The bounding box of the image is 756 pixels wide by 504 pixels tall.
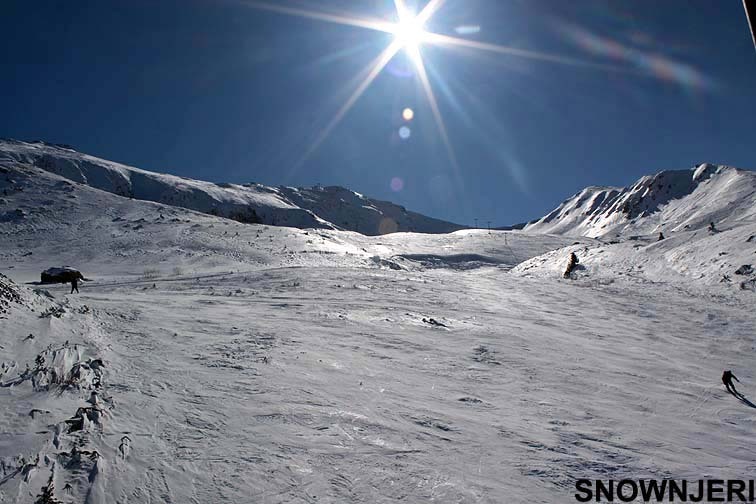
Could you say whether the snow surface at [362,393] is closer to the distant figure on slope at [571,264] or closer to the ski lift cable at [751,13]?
the ski lift cable at [751,13]

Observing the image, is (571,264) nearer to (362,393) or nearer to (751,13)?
(362,393)

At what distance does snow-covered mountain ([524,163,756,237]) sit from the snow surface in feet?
346

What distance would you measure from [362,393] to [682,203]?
561 ft

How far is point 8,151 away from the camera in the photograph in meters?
143

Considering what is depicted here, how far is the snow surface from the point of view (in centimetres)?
593

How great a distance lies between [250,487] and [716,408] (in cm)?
1107

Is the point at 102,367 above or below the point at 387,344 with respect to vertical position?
below

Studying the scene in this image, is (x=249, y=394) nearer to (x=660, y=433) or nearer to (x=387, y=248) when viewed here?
(x=660, y=433)

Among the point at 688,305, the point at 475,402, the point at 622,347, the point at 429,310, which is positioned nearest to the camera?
the point at 475,402

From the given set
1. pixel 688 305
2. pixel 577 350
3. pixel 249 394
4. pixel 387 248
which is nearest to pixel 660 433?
pixel 577 350

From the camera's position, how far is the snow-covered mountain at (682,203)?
115 metres

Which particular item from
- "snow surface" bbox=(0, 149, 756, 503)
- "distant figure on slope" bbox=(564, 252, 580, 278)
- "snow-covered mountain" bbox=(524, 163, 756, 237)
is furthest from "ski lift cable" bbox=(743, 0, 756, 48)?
"snow-covered mountain" bbox=(524, 163, 756, 237)

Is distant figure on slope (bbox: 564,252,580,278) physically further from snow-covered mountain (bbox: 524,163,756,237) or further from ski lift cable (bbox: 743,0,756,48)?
snow-covered mountain (bbox: 524,163,756,237)

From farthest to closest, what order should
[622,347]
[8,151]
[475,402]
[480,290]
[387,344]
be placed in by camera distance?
[8,151], [480,290], [622,347], [387,344], [475,402]
